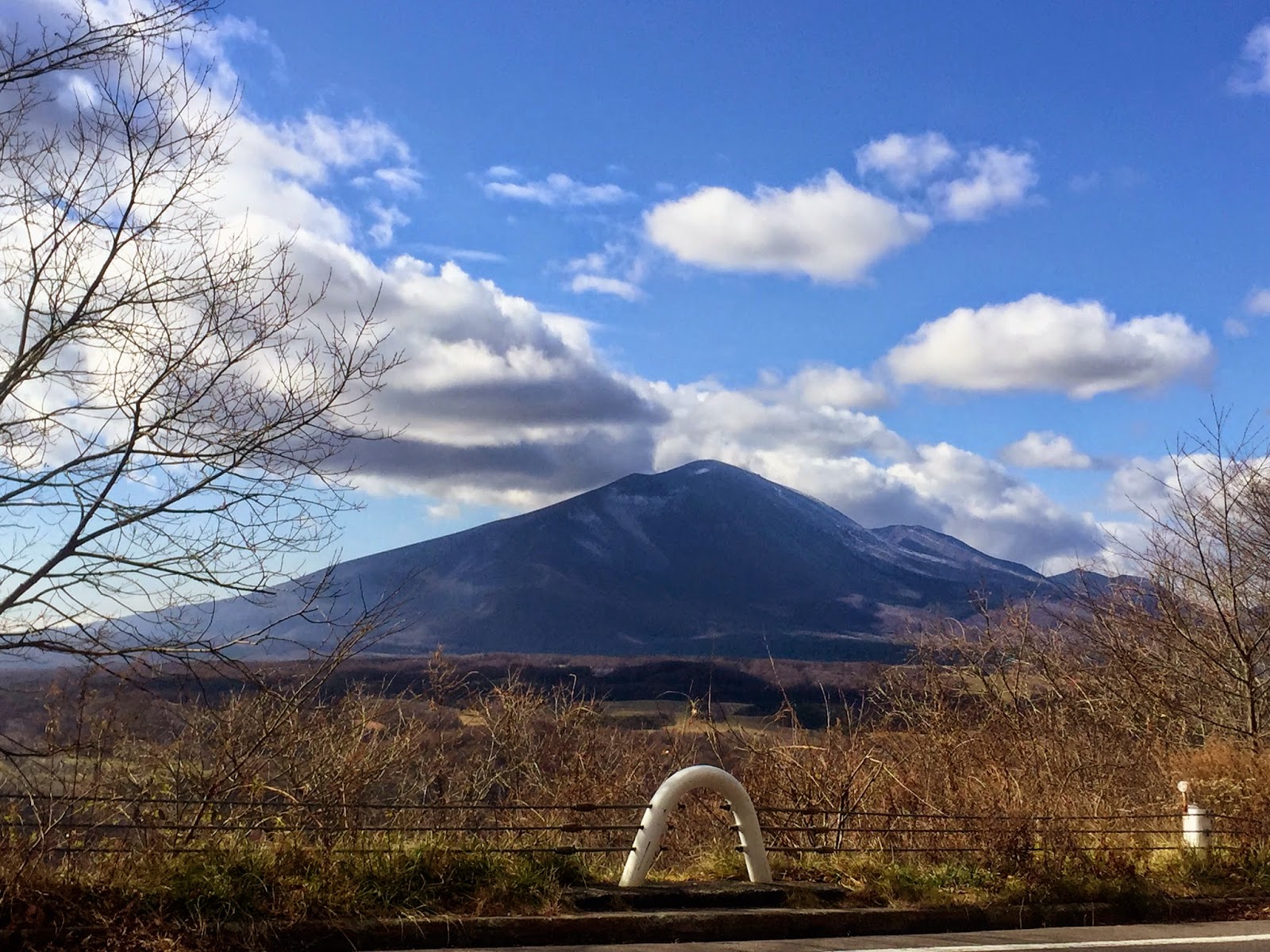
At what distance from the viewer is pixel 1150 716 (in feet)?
57.3

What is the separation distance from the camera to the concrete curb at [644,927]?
18.9 feet

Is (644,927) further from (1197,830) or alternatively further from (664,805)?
(1197,830)

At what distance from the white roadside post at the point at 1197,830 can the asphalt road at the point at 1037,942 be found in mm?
1304

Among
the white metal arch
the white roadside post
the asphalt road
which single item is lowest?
the asphalt road

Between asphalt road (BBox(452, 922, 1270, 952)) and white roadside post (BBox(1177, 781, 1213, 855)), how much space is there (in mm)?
1304

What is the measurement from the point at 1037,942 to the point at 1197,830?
3281 mm

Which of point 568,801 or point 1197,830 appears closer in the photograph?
point 1197,830

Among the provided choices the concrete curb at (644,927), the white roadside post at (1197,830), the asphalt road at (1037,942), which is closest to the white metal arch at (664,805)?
the concrete curb at (644,927)

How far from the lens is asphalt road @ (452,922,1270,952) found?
636cm

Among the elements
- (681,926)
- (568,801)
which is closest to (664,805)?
(681,926)

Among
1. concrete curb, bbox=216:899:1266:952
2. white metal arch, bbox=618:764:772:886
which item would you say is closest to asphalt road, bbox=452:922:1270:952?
concrete curb, bbox=216:899:1266:952

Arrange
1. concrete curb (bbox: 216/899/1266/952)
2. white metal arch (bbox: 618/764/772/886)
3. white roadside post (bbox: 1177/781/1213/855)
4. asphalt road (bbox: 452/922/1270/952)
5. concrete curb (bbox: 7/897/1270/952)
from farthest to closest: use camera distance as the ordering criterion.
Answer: white roadside post (bbox: 1177/781/1213/855) → white metal arch (bbox: 618/764/772/886) → asphalt road (bbox: 452/922/1270/952) → concrete curb (bbox: 216/899/1266/952) → concrete curb (bbox: 7/897/1270/952)

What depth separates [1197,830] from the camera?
927 cm

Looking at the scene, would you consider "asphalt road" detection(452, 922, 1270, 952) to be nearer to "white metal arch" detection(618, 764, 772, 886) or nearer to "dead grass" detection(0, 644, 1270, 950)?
"dead grass" detection(0, 644, 1270, 950)
